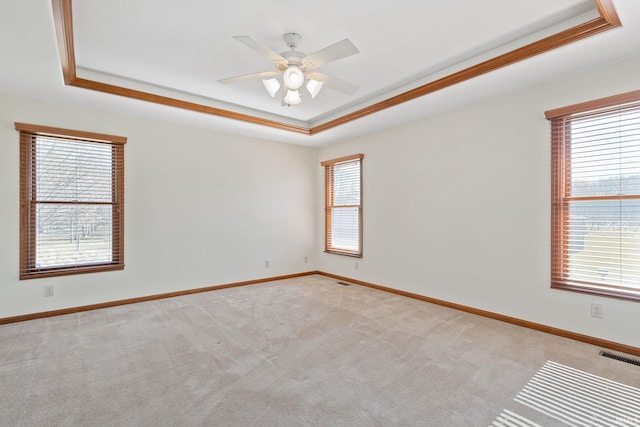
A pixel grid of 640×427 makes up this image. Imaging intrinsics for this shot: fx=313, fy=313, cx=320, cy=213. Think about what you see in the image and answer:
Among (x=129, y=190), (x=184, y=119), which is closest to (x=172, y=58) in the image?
(x=184, y=119)

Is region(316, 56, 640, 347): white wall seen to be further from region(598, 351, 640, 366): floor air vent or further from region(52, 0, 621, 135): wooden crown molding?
region(52, 0, 621, 135): wooden crown molding

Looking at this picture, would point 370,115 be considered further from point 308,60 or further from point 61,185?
point 61,185

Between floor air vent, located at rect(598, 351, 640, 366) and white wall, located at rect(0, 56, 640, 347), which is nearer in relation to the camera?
floor air vent, located at rect(598, 351, 640, 366)

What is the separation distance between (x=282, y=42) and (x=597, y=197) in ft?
10.3

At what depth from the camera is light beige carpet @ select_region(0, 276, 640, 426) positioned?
186cm

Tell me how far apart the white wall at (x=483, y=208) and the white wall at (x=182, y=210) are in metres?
1.51

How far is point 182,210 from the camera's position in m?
4.55

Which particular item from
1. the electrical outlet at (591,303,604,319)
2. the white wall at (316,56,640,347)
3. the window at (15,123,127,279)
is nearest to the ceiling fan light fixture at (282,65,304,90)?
the white wall at (316,56,640,347)

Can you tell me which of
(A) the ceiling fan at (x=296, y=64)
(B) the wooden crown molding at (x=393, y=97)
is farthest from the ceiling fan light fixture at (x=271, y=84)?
(B) the wooden crown molding at (x=393, y=97)

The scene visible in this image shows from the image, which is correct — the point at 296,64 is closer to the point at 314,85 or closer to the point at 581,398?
the point at 314,85

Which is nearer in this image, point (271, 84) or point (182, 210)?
point (271, 84)

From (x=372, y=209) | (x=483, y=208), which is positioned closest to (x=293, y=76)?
(x=483, y=208)

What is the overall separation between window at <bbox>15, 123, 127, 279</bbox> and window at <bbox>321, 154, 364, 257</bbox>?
3.28 m

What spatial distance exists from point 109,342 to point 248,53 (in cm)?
294
